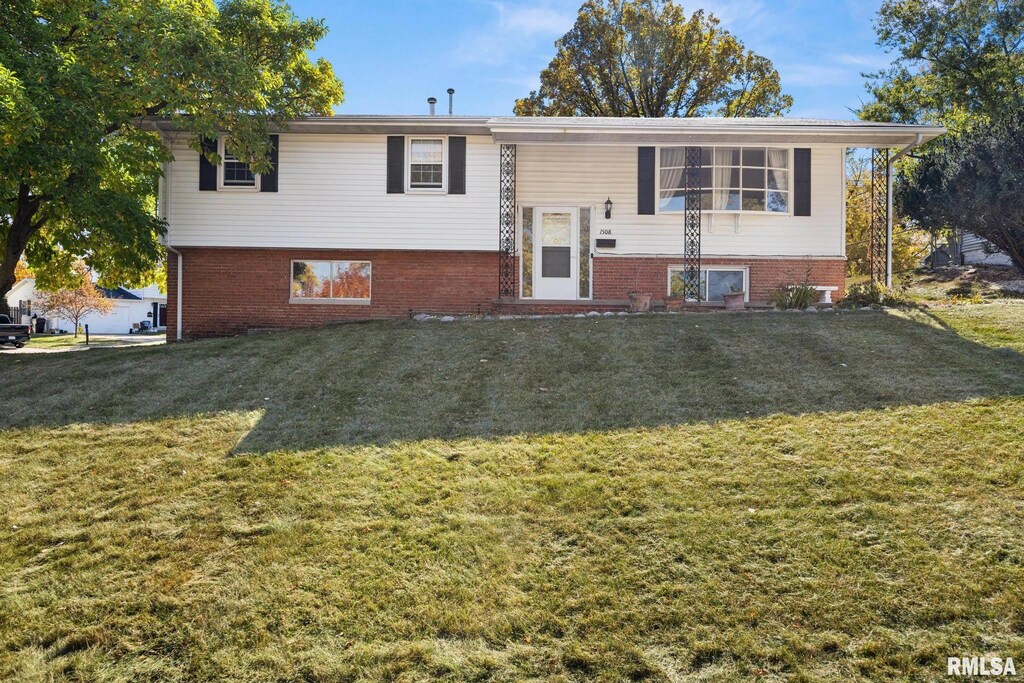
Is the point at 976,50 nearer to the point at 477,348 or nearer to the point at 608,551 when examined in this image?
the point at 477,348

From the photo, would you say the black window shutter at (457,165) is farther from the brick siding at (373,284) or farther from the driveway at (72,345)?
the driveway at (72,345)

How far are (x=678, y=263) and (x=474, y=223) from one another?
4568 mm

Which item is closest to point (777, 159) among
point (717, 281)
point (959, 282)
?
point (717, 281)

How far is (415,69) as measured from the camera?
60.6 feet

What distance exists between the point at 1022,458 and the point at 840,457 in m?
1.27

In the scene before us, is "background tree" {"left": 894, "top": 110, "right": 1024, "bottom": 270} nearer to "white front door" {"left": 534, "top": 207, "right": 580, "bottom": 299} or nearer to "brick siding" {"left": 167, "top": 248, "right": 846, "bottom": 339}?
"brick siding" {"left": 167, "top": 248, "right": 846, "bottom": 339}

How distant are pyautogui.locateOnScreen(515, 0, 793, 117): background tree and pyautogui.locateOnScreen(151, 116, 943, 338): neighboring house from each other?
1333cm

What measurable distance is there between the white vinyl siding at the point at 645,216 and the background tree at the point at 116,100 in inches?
220

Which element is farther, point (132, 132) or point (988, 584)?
point (132, 132)

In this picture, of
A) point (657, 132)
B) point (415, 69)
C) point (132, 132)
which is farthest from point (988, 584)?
point (415, 69)

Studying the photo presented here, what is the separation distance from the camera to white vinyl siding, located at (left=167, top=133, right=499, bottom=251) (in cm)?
1389

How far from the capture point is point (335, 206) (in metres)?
14.0

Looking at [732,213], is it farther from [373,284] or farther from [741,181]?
[373,284]

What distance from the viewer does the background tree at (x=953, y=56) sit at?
2088cm
